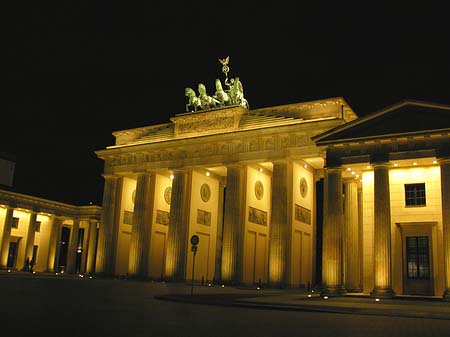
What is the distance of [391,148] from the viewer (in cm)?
2822

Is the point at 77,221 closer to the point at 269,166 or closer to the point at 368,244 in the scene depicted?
the point at 269,166

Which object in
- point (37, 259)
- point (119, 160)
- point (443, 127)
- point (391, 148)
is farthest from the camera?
point (37, 259)

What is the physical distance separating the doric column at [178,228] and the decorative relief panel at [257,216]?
19.9 ft

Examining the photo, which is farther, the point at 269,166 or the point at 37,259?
the point at 37,259

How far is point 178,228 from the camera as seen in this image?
44531mm

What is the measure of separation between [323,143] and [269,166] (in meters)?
14.5

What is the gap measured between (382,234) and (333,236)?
116 inches

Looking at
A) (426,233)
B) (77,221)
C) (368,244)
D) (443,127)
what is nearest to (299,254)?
(368,244)

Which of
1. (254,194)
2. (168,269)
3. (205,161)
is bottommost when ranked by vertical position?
(168,269)

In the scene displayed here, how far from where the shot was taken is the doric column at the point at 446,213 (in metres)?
25.1

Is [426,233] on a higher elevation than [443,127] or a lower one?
lower

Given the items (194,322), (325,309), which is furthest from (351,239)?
(194,322)

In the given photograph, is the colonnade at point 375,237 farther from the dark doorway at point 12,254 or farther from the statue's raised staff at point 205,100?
the dark doorway at point 12,254

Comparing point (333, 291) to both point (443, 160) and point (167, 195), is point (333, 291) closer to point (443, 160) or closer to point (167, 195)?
point (443, 160)
